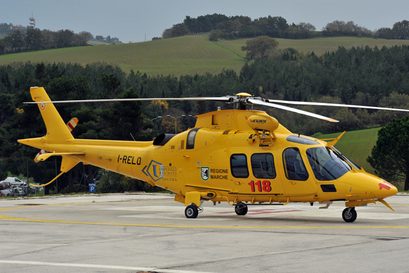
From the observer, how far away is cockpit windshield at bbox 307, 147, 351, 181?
78.3 ft

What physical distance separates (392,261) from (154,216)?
1345cm

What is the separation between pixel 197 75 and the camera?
186 metres

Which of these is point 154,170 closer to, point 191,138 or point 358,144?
point 191,138

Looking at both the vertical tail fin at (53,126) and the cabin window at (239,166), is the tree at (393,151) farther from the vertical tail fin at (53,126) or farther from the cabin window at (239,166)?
the cabin window at (239,166)

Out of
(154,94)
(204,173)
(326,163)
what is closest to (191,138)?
(204,173)

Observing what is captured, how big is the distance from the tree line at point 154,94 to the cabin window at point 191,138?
16335mm

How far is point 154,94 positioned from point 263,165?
13837 cm

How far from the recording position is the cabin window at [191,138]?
26750 millimetres

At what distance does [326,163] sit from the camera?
24031 millimetres

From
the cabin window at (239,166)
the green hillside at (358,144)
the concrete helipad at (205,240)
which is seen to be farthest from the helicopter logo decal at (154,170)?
the green hillside at (358,144)

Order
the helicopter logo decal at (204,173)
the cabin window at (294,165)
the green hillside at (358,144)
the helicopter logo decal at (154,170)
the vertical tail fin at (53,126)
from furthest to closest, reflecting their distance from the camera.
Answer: the green hillside at (358,144) → the vertical tail fin at (53,126) → the helicopter logo decal at (154,170) → the helicopter logo decal at (204,173) → the cabin window at (294,165)

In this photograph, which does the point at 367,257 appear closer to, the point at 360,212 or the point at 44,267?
the point at 44,267

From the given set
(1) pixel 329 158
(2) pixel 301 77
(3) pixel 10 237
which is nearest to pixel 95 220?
(3) pixel 10 237

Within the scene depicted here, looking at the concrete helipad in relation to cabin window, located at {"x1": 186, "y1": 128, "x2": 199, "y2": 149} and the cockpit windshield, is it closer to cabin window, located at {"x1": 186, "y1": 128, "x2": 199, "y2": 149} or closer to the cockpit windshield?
the cockpit windshield
